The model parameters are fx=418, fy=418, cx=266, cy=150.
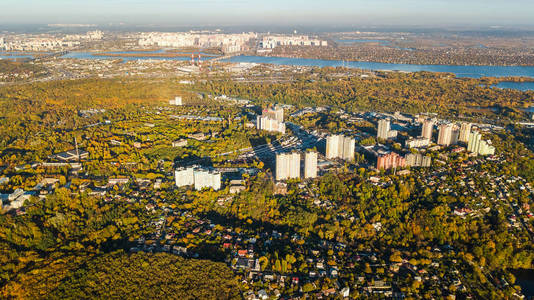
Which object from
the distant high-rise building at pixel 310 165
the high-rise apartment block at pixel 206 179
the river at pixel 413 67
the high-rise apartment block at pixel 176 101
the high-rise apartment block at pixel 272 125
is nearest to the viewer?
the high-rise apartment block at pixel 206 179

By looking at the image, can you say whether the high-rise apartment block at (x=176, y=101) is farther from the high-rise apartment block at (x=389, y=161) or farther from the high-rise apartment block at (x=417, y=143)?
the high-rise apartment block at (x=389, y=161)

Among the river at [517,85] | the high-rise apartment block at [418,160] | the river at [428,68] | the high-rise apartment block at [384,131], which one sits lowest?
the high-rise apartment block at [418,160]

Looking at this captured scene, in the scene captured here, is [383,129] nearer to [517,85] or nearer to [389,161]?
[389,161]

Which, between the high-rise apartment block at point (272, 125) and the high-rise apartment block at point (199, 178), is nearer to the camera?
the high-rise apartment block at point (199, 178)

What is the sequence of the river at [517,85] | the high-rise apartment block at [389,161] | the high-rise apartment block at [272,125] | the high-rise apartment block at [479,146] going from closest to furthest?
the high-rise apartment block at [389,161] < the high-rise apartment block at [479,146] < the high-rise apartment block at [272,125] < the river at [517,85]

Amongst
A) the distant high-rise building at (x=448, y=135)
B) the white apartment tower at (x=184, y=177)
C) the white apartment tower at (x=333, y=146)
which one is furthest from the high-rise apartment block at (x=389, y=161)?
the white apartment tower at (x=184, y=177)

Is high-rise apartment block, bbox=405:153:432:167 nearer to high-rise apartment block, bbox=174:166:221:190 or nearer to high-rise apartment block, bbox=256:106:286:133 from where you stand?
high-rise apartment block, bbox=256:106:286:133
